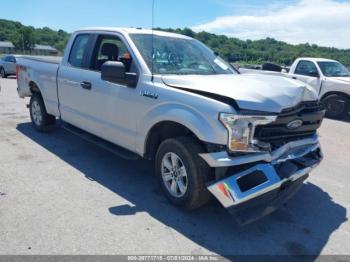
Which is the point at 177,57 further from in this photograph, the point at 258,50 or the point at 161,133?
the point at 258,50

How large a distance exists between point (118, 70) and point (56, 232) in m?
1.91

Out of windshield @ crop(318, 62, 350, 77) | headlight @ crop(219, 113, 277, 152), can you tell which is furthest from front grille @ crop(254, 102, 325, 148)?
windshield @ crop(318, 62, 350, 77)

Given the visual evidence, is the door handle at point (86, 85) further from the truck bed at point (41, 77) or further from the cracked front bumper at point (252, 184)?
the cracked front bumper at point (252, 184)

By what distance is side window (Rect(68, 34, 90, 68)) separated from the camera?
18.3ft

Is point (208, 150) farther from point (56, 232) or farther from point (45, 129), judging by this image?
point (45, 129)

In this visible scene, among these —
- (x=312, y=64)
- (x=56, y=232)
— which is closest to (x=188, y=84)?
(x=56, y=232)

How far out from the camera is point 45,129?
703 centimetres

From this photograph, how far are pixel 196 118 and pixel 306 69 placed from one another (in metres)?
9.25

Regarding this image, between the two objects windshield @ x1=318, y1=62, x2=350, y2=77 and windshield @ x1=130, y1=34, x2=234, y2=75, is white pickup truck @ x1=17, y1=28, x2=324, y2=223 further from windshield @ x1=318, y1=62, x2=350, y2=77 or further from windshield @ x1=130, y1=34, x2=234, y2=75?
windshield @ x1=318, y1=62, x2=350, y2=77

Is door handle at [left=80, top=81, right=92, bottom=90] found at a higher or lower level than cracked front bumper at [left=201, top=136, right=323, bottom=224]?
higher

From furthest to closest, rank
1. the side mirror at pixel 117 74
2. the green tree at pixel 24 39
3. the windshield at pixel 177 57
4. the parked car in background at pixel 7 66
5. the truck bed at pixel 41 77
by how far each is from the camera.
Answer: the green tree at pixel 24 39, the parked car in background at pixel 7 66, the truck bed at pixel 41 77, the windshield at pixel 177 57, the side mirror at pixel 117 74

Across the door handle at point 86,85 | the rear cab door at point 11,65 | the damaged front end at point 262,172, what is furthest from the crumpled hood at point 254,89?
the rear cab door at point 11,65

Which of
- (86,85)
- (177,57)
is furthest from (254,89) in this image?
(86,85)

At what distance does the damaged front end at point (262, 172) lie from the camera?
3375mm
